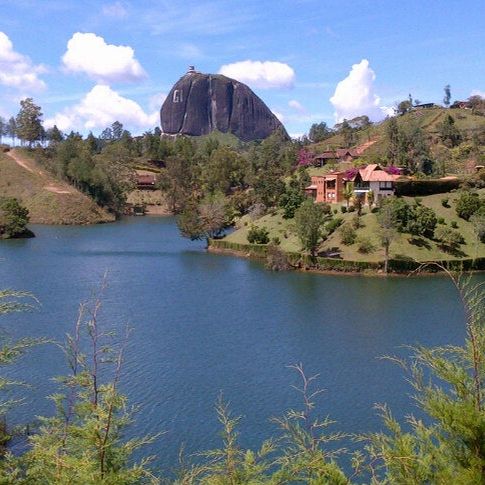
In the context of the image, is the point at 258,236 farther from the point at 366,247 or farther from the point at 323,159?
the point at 323,159

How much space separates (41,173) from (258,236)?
74.8m

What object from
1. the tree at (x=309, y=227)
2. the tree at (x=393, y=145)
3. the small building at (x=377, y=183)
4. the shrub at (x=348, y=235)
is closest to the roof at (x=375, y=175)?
the small building at (x=377, y=183)

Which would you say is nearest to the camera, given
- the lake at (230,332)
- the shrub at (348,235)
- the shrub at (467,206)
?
the lake at (230,332)

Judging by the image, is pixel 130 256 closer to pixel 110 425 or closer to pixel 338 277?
pixel 338 277

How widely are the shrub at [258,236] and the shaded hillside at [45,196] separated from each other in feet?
179

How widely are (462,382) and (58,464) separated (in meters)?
7.16

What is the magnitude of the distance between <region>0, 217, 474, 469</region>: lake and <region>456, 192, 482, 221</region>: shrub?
1499 cm

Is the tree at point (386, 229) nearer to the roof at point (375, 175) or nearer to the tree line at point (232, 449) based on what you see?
the roof at point (375, 175)

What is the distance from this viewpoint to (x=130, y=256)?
73375 millimetres

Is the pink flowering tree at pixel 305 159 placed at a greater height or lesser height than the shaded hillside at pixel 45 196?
greater

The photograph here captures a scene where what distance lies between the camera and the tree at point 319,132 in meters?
181

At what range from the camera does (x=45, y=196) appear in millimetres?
123062

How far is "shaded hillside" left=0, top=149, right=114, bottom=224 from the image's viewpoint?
11919 centimetres

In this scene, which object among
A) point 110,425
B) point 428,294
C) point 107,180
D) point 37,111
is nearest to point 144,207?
point 107,180
